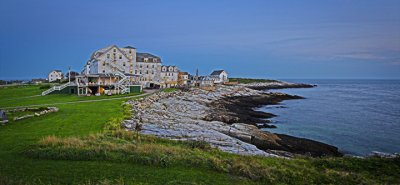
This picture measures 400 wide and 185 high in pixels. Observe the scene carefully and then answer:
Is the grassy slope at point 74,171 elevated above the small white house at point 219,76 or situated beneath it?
situated beneath

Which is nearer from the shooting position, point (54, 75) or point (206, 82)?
point (206, 82)

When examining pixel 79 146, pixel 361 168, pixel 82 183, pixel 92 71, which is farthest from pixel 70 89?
pixel 361 168

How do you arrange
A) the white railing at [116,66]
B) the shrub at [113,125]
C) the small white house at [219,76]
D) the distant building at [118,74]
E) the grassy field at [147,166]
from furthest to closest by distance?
the small white house at [219,76] < the white railing at [116,66] < the distant building at [118,74] < the shrub at [113,125] < the grassy field at [147,166]

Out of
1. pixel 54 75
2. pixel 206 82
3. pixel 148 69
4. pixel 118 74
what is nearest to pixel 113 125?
pixel 118 74

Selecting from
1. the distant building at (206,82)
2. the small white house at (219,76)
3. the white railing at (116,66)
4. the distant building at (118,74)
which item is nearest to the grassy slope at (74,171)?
the distant building at (118,74)

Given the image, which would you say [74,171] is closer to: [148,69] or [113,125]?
[113,125]

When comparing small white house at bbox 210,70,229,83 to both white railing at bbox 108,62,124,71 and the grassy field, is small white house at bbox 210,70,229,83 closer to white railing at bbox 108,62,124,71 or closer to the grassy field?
white railing at bbox 108,62,124,71

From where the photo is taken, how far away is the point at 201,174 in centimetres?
1179

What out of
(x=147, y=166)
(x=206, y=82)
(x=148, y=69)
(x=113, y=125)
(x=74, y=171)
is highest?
(x=148, y=69)

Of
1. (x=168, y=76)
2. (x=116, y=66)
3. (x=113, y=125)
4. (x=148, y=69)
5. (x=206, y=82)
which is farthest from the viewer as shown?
(x=206, y=82)

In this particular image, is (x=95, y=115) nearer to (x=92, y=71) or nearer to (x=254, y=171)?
(x=254, y=171)

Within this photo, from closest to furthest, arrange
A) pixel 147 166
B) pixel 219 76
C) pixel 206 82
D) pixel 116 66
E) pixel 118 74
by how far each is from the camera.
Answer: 1. pixel 147 166
2. pixel 118 74
3. pixel 116 66
4. pixel 206 82
5. pixel 219 76

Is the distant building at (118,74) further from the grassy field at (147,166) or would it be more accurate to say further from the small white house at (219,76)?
the grassy field at (147,166)

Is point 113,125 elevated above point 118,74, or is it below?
below
